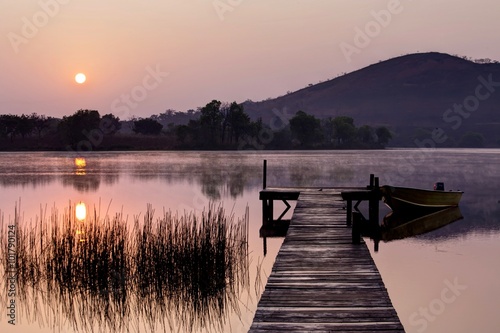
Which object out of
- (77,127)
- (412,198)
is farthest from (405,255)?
(77,127)

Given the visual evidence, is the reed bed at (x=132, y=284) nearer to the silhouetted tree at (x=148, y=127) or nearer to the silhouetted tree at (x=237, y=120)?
the silhouetted tree at (x=237, y=120)

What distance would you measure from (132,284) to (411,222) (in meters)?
17.1

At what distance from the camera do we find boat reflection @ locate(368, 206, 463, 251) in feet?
78.7

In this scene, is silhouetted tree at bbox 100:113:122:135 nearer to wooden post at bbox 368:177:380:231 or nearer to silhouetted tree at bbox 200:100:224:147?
silhouetted tree at bbox 200:100:224:147

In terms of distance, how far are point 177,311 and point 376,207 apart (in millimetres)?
13266

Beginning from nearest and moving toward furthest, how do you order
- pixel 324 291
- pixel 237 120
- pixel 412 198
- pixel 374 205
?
pixel 324 291
pixel 374 205
pixel 412 198
pixel 237 120

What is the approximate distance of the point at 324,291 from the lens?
946 cm

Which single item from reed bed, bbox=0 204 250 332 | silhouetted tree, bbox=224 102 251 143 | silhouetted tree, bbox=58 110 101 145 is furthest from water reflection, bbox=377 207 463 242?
silhouetted tree, bbox=58 110 101 145

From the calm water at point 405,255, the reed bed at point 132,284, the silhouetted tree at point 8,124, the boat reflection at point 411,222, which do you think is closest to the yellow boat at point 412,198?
the boat reflection at point 411,222

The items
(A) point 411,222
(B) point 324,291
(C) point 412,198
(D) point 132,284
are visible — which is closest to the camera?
(B) point 324,291

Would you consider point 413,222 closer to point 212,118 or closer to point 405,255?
point 405,255

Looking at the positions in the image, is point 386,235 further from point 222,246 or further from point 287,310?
point 287,310

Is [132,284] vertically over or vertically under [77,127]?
under

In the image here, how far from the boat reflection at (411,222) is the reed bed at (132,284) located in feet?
29.4
